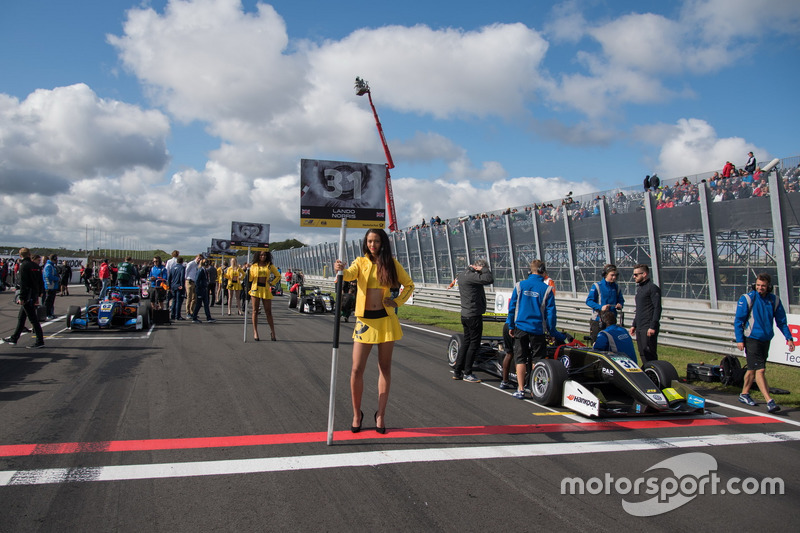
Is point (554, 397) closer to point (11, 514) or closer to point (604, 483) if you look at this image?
point (604, 483)

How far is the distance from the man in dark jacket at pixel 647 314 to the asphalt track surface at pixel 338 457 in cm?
101

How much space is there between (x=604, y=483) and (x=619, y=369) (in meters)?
2.37

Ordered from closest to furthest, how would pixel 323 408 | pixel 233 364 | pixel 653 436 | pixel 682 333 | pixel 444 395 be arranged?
pixel 653 436 < pixel 323 408 < pixel 444 395 < pixel 233 364 < pixel 682 333

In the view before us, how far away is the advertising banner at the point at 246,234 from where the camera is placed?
21656 millimetres

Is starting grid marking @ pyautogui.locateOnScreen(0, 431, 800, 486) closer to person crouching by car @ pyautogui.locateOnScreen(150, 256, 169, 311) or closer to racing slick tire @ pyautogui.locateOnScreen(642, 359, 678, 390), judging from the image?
racing slick tire @ pyautogui.locateOnScreen(642, 359, 678, 390)

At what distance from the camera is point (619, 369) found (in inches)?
232

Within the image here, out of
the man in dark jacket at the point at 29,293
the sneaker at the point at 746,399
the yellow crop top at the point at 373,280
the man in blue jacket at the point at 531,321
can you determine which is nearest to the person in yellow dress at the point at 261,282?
the man in dark jacket at the point at 29,293

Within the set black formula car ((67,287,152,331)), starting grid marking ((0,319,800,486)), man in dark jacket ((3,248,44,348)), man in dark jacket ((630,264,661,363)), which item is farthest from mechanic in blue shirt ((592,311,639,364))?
black formula car ((67,287,152,331))

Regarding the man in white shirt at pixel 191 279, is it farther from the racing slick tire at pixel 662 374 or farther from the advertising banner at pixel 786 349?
the advertising banner at pixel 786 349

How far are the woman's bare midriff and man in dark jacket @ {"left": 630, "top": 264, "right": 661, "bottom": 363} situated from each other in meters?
4.44

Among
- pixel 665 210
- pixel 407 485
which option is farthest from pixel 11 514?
pixel 665 210

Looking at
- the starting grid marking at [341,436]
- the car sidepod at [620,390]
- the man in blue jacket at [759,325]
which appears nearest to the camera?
the starting grid marking at [341,436]

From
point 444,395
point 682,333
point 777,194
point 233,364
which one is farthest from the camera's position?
point 682,333

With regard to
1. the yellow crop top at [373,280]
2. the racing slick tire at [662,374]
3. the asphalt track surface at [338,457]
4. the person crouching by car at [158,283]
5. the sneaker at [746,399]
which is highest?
the person crouching by car at [158,283]
